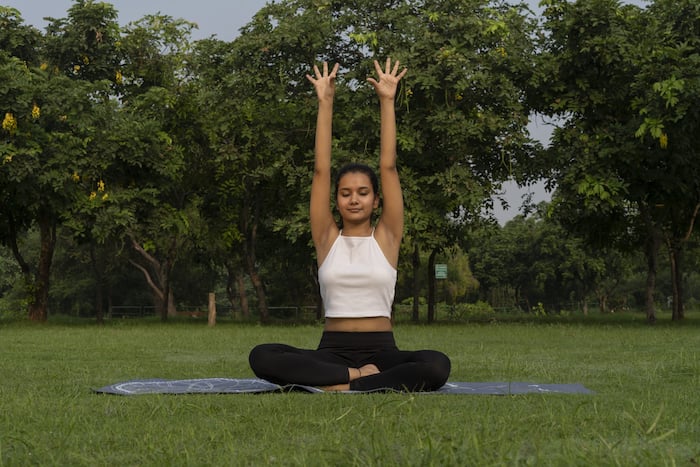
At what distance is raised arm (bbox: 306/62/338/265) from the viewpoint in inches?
259

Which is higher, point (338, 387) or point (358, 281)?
point (358, 281)

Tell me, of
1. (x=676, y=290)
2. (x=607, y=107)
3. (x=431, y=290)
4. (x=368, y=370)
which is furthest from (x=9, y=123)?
(x=676, y=290)

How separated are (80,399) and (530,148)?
2036 centimetres

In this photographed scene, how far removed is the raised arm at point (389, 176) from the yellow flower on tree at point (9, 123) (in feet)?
62.5

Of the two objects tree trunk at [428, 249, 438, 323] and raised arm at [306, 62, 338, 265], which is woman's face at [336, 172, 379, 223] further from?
tree trunk at [428, 249, 438, 323]

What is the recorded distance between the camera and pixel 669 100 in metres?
19.7

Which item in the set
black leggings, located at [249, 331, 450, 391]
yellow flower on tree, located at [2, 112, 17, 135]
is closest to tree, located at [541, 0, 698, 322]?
yellow flower on tree, located at [2, 112, 17, 135]

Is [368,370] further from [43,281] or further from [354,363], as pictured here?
[43,281]

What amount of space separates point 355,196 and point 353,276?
1.91 ft

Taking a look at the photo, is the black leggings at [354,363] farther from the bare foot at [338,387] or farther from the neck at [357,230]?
the neck at [357,230]

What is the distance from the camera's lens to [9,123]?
23.5 meters

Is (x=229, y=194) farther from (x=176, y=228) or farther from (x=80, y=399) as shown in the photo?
(x=80, y=399)

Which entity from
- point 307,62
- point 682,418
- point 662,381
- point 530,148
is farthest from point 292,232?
point 682,418

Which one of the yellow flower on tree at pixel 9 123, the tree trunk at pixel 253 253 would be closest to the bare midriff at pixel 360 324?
the yellow flower on tree at pixel 9 123
